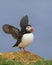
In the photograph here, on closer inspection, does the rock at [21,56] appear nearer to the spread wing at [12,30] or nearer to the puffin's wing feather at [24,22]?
the spread wing at [12,30]

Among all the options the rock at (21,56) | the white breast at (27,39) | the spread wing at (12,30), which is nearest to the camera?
the rock at (21,56)

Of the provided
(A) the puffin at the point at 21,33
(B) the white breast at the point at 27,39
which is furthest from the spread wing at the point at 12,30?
(B) the white breast at the point at 27,39

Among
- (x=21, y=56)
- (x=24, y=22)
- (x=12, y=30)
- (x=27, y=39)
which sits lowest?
(x=21, y=56)

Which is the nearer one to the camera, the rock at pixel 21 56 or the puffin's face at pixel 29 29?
the rock at pixel 21 56

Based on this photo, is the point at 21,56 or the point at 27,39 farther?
the point at 27,39

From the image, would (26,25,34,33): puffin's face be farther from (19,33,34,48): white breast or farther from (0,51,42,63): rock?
(0,51,42,63): rock

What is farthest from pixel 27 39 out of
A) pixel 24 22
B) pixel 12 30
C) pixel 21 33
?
pixel 24 22

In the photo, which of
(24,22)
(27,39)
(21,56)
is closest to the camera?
(21,56)

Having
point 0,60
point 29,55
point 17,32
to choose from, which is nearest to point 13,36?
point 17,32

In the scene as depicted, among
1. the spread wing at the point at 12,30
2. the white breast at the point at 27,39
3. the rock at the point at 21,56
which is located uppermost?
the spread wing at the point at 12,30

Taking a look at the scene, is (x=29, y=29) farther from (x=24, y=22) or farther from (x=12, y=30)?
(x=12, y=30)

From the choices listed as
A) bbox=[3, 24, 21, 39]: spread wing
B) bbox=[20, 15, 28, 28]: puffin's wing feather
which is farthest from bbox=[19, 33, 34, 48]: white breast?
bbox=[20, 15, 28, 28]: puffin's wing feather

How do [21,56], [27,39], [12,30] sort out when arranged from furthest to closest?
[12,30] → [27,39] → [21,56]

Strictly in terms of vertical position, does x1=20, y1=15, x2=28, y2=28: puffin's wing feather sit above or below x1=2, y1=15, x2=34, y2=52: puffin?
above
